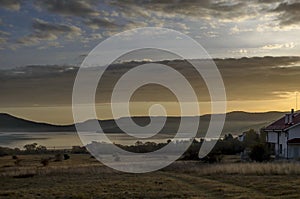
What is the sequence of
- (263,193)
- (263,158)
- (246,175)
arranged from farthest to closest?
(263,158) < (246,175) < (263,193)

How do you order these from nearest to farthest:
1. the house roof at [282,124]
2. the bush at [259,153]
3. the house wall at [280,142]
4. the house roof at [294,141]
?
1. the bush at [259,153]
2. the house roof at [294,141]
3. the house wall at [280,142]
4. the house roof at [282,124]

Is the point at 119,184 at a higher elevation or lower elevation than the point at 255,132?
lower

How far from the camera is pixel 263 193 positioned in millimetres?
25234

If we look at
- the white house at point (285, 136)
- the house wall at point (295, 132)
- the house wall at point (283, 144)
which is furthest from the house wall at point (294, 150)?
the house wall at point (295, 132)

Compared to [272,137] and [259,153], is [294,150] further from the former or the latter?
[272,137]

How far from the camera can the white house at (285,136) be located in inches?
2383

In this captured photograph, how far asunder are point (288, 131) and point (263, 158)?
839cm

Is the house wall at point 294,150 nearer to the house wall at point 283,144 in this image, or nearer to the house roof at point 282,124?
the house wall at point 283,144

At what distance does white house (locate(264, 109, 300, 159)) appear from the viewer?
199 ft

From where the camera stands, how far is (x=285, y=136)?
63281 millimetres

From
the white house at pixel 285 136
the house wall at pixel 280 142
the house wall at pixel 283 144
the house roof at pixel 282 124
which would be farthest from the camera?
the house roof at pixel 282 124

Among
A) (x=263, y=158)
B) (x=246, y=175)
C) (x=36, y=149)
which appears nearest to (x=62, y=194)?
(x=246, y=175)

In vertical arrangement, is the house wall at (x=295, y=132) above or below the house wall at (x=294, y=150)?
above

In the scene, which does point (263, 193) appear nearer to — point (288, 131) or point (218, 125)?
point (288, 131)
